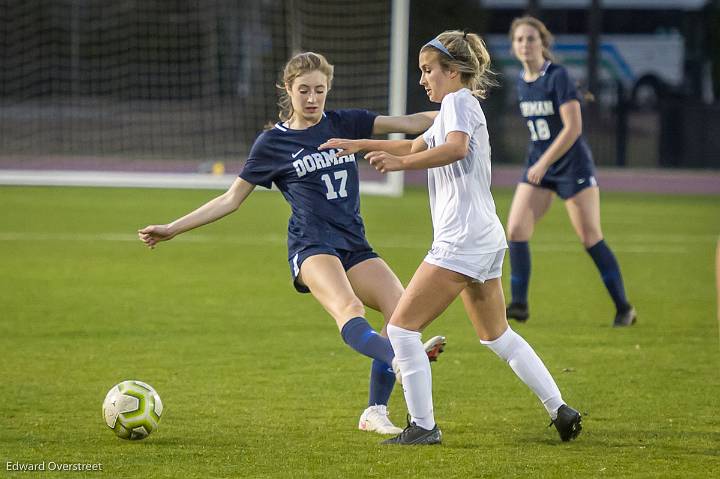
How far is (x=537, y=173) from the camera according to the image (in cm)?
884

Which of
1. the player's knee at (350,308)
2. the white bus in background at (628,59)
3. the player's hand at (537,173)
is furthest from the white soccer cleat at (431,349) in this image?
the white bus in background at (628,59)

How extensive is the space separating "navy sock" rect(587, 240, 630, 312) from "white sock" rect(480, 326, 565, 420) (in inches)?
148

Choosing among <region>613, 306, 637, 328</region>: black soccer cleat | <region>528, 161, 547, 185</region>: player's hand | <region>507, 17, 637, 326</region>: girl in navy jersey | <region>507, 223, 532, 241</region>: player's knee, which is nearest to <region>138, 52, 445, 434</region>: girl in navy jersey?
<region>528, 161, 547, 185</region>: player's hand

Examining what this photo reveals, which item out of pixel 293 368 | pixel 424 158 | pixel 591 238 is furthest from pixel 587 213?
pixel 424 158

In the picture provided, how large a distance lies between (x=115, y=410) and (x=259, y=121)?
21108mm

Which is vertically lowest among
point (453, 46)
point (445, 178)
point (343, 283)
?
point (343, 283)

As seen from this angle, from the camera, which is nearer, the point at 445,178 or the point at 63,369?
the point at 445,178

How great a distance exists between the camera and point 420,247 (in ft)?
47.3

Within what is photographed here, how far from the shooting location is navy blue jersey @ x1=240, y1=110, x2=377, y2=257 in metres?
5.86

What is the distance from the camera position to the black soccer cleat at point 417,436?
5.35 m

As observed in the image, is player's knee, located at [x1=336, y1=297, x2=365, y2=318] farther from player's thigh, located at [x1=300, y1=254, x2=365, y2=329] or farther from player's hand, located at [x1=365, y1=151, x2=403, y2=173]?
player's hand, located at [x1=365, y1=151, x2=403, y2=173]

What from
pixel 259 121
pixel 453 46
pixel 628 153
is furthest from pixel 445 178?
pixel 628 153

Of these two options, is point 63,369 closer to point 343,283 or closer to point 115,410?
point 115,410

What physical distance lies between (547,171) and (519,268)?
0.76 m
